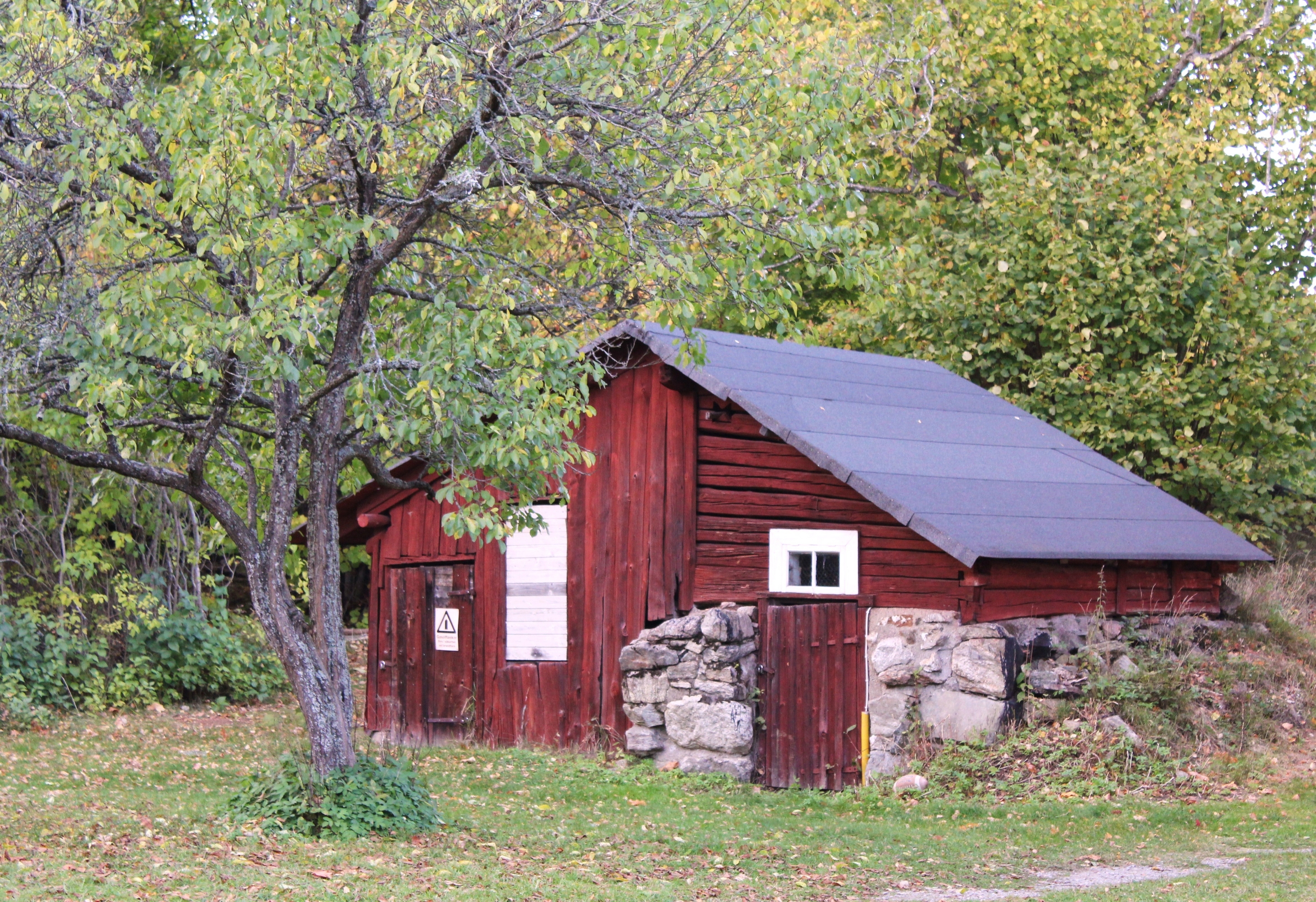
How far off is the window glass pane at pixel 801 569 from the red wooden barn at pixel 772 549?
18 mm

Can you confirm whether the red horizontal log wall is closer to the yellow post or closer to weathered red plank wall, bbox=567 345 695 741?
weathered red plank wall, bbox=567 345 695 741

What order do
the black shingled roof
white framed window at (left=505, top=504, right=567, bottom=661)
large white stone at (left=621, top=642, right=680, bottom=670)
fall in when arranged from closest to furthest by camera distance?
the black shingled roof < large white stone at (left=621, top=642, right=680, bottom=670) < white framed window at (left=505, top=504, right=567, bottom=661)

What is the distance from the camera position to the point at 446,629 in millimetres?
16625

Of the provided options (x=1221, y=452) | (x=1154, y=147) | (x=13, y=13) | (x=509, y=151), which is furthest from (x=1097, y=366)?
(x=13, y=13)

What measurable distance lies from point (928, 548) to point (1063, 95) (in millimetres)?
14782

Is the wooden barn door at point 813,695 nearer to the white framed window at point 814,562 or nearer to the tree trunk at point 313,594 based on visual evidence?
the white framed window at point 814,562

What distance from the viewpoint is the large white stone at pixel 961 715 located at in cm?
1275

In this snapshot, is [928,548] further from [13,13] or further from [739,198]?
[13,13]

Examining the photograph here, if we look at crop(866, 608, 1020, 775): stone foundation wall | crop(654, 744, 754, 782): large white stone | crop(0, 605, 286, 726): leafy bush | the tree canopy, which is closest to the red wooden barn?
crop(866, 608, 1020, 775): stone foundation wall

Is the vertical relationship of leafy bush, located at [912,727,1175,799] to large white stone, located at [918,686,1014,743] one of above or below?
below

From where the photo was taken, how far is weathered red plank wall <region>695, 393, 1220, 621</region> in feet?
43.7

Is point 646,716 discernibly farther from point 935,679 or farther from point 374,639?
point 374,639

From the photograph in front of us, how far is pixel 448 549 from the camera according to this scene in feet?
55.0

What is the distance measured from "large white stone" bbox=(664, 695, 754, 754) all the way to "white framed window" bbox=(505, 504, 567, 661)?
7.35 ft
